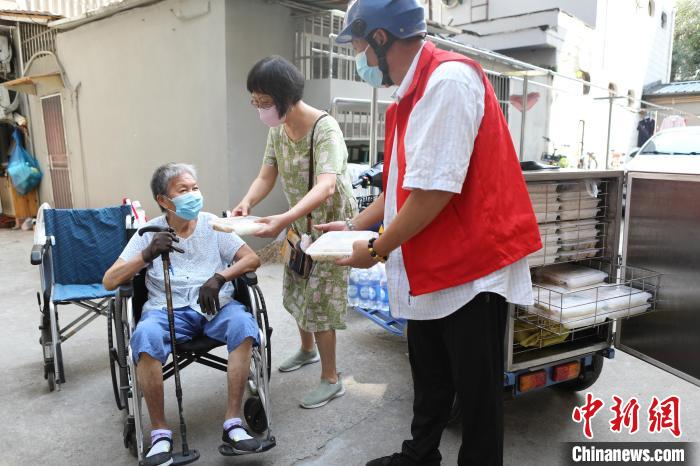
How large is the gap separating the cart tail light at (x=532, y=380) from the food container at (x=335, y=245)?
1073mm

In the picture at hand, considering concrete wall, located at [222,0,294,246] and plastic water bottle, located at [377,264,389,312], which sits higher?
concrete wall, located at [222,0,294,246]

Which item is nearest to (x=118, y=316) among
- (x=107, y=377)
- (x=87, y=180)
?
(x=107, y=377)

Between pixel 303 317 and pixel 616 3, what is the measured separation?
1628cm

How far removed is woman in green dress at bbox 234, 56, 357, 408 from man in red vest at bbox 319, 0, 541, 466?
736mm

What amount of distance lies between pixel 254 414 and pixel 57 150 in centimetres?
875

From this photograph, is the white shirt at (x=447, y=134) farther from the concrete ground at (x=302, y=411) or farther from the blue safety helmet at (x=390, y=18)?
the concrete ground at (x=302, y=411)

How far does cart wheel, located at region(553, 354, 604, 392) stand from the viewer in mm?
2789

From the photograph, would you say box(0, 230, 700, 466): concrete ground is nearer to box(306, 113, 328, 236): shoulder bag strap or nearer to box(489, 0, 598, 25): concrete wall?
box(306, 113, 328, 236): shoulder bag strap

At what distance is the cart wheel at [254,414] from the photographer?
258cm

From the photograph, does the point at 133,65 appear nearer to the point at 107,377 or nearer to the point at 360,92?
the point at 360,92

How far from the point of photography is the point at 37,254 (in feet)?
10.3

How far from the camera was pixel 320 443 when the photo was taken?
102 inches

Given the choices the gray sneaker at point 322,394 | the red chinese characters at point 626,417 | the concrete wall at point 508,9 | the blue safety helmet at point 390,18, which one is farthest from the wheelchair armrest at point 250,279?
the concrete wall at point 508,9

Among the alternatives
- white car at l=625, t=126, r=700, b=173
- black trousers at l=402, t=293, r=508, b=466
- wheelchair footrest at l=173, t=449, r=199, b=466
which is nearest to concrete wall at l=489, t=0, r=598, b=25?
white car at l=625, t=126, r=700, b=173
